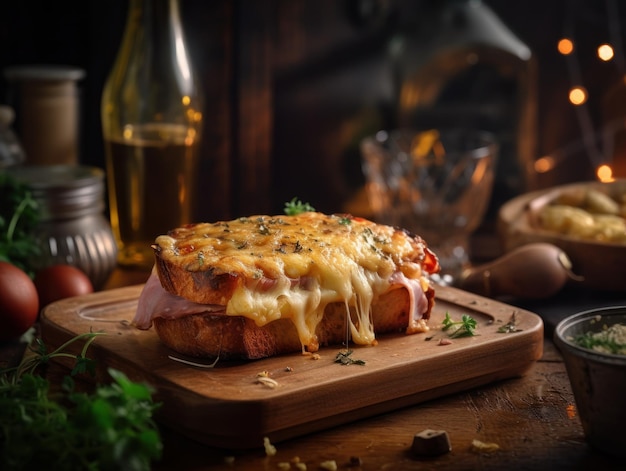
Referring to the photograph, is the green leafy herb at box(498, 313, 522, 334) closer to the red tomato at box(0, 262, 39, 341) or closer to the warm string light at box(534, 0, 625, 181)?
the red tomato at box(0, 262, 39, 341)

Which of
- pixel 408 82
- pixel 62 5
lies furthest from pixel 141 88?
pixel 408 82

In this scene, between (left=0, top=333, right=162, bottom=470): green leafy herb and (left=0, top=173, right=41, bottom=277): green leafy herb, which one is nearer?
(left=0, top=333, right=162, bottom=470): green leafy herb

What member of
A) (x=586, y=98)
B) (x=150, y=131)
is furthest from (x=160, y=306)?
(x=586, y=98)

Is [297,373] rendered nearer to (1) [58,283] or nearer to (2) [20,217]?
(1) [58,283]

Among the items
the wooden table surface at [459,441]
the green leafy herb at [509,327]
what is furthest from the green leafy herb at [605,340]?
the green leafy herb at [509,327]

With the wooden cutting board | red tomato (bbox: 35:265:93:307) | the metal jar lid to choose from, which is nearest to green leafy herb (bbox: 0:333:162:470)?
the wooden cutting board

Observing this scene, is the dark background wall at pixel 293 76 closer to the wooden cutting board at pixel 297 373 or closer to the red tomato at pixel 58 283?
the red tomato at pixel 58 283

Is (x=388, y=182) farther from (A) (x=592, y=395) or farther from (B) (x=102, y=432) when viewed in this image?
(B) (x=102, y=432)
